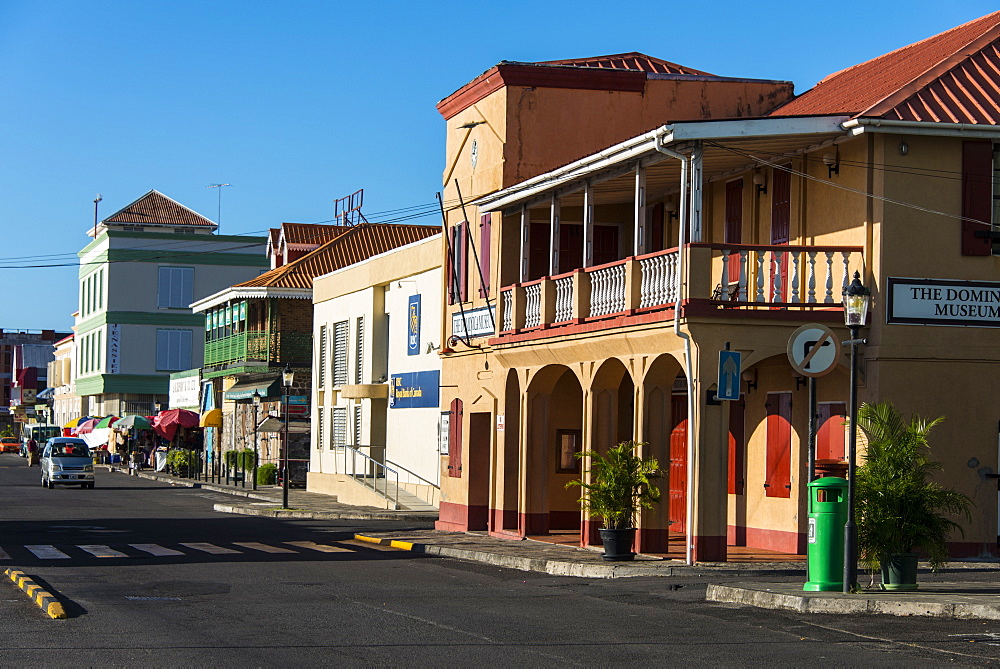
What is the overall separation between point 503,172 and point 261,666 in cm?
1626

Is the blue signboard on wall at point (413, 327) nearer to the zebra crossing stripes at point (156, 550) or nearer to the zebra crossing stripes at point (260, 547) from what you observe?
the zebra crossing stripes at point (260, 547)

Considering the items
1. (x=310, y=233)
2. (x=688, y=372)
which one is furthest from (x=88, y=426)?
(x=688, y=372)

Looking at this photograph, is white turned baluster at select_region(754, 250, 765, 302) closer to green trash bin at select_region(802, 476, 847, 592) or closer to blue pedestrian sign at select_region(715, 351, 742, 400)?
blue pedestrian sign at select_region(715, 351, 742, 400)

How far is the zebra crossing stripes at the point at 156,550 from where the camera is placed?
2258 cm

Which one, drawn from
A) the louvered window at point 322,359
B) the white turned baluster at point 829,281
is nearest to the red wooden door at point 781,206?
the white turned baluster at point 829,281

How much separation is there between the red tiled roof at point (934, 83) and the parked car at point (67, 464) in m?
33.7

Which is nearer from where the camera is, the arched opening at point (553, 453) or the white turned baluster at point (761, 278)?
the white turned baluster at point (761, 278)

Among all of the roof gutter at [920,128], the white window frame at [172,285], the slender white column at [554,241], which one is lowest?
the slender white column at [554,241]

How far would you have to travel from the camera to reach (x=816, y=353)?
16125mm

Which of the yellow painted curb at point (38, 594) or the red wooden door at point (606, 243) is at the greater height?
the red wooden door at point (606, 243)

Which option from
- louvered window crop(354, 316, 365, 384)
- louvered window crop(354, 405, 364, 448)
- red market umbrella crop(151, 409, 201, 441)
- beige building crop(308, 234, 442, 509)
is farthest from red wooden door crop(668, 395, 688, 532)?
red market umbrella crop(151, 409, 201, 441)

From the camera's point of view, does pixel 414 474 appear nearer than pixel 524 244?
No

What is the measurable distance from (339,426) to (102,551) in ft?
70.1

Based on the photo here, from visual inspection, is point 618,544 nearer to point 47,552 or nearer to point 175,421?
point 47,552
